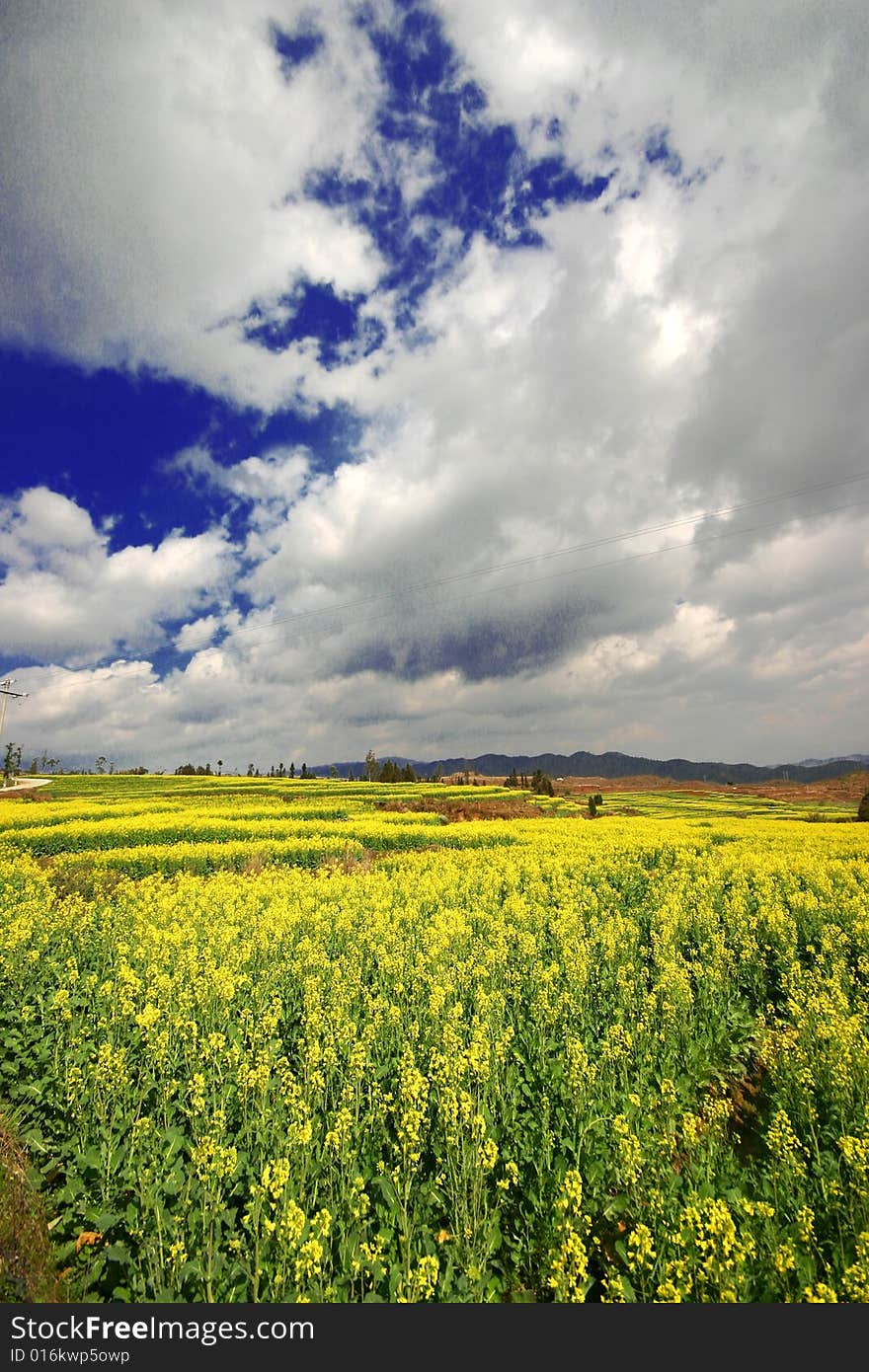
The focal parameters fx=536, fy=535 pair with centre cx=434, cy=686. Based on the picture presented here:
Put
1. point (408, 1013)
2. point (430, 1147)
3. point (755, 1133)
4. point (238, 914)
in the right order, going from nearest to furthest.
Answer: point (430, 1147) → point (755, 1133) → point (408, 1013) → point (238, 914)

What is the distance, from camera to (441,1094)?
5500mm

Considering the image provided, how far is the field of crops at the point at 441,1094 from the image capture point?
4023mm

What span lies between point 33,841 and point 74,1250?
26129 mm

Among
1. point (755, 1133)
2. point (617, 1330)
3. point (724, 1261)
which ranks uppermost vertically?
point (724, 1261)

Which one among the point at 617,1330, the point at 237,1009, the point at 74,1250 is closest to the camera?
the point at 617,1330

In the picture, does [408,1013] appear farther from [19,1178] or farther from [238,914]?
[238,914]

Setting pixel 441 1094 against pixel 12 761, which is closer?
pixel 441 1094

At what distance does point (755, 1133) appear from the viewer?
6.49m

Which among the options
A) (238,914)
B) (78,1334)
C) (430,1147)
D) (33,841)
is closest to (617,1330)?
(430,1147)

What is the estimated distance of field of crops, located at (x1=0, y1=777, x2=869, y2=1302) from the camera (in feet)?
13.2

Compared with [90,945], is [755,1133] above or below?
below

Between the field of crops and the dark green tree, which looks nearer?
the field of crops

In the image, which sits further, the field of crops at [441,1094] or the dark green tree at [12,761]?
the dark green tree at [12,761]

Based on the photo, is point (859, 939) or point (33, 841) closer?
point (859, 939)
